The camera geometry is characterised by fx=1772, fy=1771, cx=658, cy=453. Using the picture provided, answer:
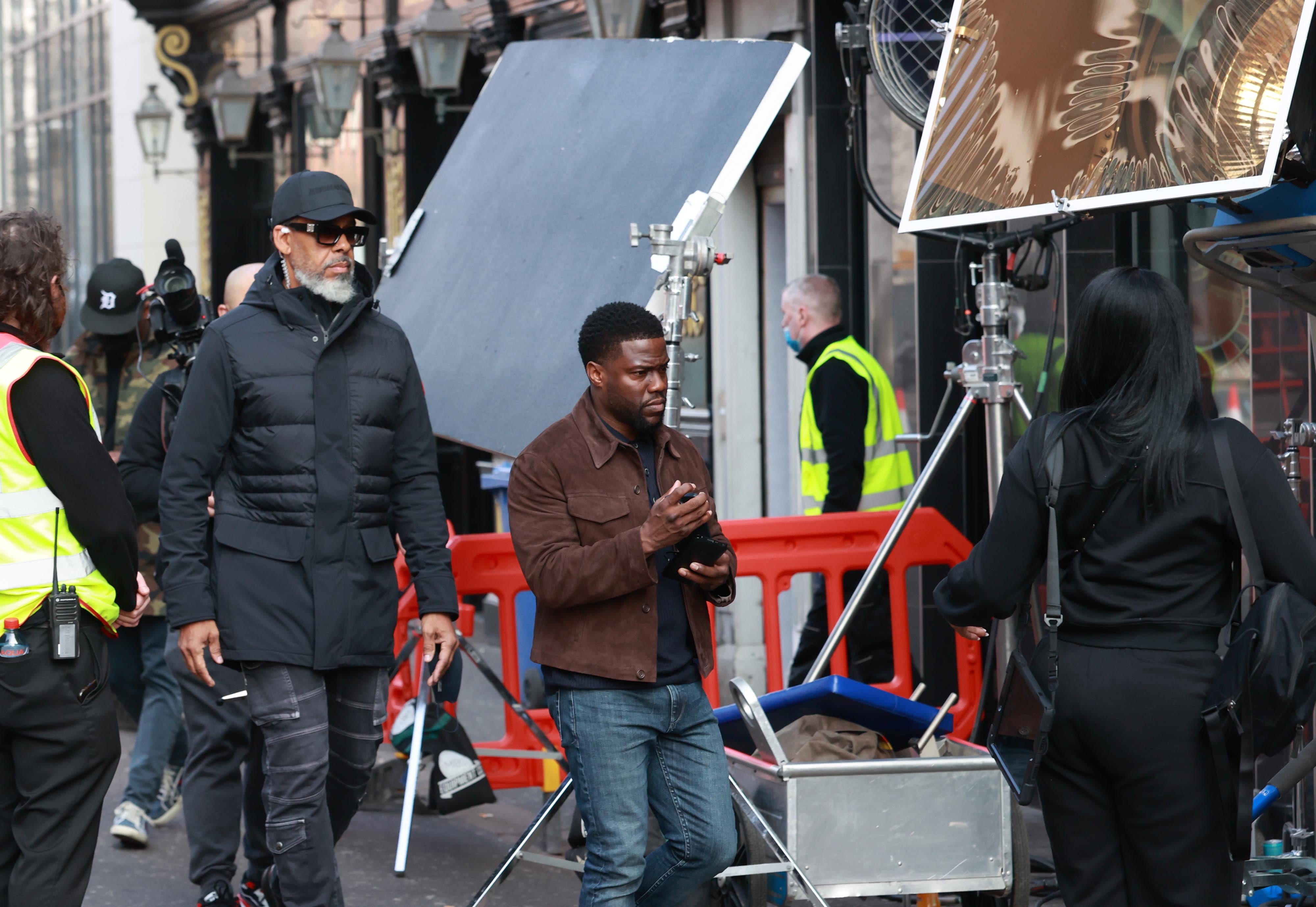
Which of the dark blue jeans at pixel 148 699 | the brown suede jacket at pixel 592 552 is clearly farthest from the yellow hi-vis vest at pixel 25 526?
the dark blue jeans at pixel 148 699

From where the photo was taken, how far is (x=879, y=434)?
710 centimetres

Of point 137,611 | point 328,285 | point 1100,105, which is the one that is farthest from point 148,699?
point 1100,105

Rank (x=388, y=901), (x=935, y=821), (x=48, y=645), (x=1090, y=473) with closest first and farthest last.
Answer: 1. (x=1090, y=473)
2. (x=48, y=645)
3. (x=935, y=821)
4. (x=388, y=901)

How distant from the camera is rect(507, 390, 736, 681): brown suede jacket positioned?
3.90m

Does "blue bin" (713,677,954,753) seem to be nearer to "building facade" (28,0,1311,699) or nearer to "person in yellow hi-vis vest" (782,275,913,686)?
"building facade" (28,0,1311,699)

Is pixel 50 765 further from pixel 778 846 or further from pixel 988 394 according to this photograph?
pixel 988 394

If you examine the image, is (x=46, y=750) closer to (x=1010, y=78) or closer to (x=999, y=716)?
(x=999, y=716)

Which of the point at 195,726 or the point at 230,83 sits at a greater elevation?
the point at 230,83

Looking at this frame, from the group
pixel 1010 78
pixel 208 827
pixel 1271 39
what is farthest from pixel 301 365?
pixel 1271 39

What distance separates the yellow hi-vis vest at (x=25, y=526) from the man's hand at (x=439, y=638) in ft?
3.28

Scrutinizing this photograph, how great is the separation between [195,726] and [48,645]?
4.93 feet

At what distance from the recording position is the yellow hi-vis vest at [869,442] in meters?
7.07

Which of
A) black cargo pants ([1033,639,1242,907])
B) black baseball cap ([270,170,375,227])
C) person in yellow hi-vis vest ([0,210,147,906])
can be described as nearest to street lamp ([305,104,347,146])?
black baseball cap ([270,170,375,227])

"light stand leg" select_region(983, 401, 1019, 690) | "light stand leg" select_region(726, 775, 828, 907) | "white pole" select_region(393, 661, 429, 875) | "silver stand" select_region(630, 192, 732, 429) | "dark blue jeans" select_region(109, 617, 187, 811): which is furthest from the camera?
"dark blue jeans" select_region(109, 617, 187, 811)
